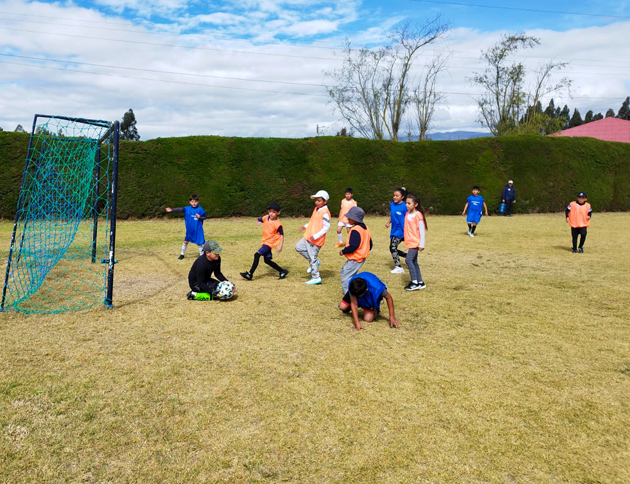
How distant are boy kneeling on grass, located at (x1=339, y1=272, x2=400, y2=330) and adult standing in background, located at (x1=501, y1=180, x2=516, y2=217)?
20604 millimetres

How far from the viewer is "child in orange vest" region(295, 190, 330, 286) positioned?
28.2ft

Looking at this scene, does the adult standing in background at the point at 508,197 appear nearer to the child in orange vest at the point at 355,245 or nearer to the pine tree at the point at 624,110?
the child in orange vest at the point at 355,245

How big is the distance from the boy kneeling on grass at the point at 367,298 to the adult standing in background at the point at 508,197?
67.6 feet

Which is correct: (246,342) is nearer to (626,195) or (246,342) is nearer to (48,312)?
(48,312)

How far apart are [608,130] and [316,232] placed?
56.1 m

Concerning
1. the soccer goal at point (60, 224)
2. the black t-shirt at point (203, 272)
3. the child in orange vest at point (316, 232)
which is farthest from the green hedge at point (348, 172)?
the black t-shirt at point (203, 272)

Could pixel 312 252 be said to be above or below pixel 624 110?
below

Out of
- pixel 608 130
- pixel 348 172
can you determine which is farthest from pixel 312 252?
pixel 608 130

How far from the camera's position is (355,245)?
682 centimetres

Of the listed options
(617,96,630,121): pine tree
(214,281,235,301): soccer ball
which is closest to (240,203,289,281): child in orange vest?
(214,281,235,301): soccer ball

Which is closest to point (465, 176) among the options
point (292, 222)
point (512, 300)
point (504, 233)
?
point (504, 233)

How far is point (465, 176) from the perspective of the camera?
2502 cm

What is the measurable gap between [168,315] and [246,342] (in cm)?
167

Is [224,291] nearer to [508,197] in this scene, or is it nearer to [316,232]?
[316,232]
